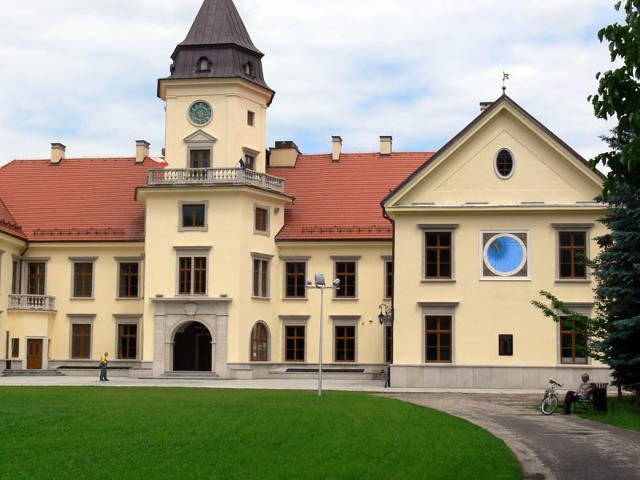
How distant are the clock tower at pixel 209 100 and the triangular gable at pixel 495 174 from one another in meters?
10.2

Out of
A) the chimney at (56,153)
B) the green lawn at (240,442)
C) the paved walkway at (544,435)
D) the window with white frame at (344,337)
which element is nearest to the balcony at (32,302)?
the chimney at (56,153)

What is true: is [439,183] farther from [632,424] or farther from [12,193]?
[12,193]

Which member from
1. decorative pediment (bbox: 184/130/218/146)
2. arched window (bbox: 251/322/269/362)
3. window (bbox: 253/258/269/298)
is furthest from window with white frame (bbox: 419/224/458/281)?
decorative pediment (bbox: 184/130/218/146)

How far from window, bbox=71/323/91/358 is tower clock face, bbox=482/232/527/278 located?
65.3ft

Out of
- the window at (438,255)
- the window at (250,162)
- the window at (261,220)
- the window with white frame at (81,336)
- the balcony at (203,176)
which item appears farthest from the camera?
the window with white frame at (81,336)

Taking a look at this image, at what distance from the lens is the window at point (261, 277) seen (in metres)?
46.2

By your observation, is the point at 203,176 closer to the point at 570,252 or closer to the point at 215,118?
the point at 215,118

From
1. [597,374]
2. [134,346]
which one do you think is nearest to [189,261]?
[134,346]

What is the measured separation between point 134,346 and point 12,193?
10.3 meters

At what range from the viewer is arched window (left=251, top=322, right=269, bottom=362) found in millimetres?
45781

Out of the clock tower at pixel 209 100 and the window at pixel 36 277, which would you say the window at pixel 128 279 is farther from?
the clock tower at pixel 209 100

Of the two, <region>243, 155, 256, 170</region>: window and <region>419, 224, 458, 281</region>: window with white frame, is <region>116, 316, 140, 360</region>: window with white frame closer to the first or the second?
<region>243, 155, 256, 170</region>: window

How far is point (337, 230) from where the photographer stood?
47.8 meters

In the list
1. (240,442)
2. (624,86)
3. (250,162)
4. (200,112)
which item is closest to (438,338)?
(250,162)
